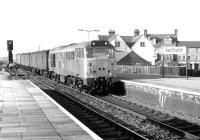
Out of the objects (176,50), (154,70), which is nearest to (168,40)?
(154,70)

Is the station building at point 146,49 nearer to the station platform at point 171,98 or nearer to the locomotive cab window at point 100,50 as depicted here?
the locomotive cab window at point 100,50

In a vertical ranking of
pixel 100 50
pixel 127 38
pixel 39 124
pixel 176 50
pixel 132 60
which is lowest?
pixel 39 124

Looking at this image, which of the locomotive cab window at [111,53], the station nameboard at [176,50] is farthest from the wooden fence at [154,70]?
the locomotive cab window at [111,53]

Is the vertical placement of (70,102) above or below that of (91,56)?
below

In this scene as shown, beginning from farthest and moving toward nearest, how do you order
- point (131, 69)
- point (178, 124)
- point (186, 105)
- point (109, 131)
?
point (131, 69) → point (186, 105) → point (178, 124) → point (109, 131)

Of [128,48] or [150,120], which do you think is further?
[128,48]

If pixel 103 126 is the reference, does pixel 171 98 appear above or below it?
above

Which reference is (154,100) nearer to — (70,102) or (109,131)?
(70,102)

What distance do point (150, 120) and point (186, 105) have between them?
9.09 feet

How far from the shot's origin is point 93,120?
1475cm

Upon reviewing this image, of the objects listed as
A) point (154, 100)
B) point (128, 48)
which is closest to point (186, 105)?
point (154, 100)

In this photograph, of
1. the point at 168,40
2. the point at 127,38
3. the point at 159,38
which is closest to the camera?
the point at 168,40

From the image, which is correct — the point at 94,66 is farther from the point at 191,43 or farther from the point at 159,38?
the point at 159,38

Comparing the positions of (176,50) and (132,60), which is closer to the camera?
(176,50)
